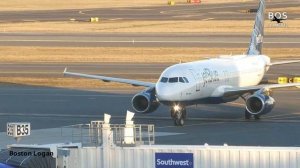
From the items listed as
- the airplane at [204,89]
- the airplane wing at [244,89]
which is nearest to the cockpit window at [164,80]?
the airplane at [204,89]

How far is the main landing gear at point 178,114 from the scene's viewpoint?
64500mm

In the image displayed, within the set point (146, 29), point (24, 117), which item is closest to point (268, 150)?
point (24, 117)

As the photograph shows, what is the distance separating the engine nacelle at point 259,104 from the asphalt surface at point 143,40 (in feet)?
199

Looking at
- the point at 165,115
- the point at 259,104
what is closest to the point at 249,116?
the point at 259,104

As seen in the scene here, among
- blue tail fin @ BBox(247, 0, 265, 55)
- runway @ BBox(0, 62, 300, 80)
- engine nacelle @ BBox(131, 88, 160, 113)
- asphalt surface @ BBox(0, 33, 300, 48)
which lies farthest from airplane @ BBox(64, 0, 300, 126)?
asphalt surface @ BBox(0, 33, 300, 48)

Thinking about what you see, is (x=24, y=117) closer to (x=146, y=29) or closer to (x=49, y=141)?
(x=49, y=141)

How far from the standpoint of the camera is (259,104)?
6588 cm

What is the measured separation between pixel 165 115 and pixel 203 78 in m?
7.21

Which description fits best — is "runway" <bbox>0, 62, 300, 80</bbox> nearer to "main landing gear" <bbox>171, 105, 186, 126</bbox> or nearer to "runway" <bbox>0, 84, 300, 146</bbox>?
"runway" <bbox>0, 84, 300, 146</bbox>

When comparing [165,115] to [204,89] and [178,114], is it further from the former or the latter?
[178,114]

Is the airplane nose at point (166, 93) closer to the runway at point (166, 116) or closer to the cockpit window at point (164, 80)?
the cockpit window at point (164, 80)

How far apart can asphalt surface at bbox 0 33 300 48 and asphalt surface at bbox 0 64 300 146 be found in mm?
43015

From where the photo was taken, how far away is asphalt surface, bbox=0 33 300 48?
131500 millimetres

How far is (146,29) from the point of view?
526ft
